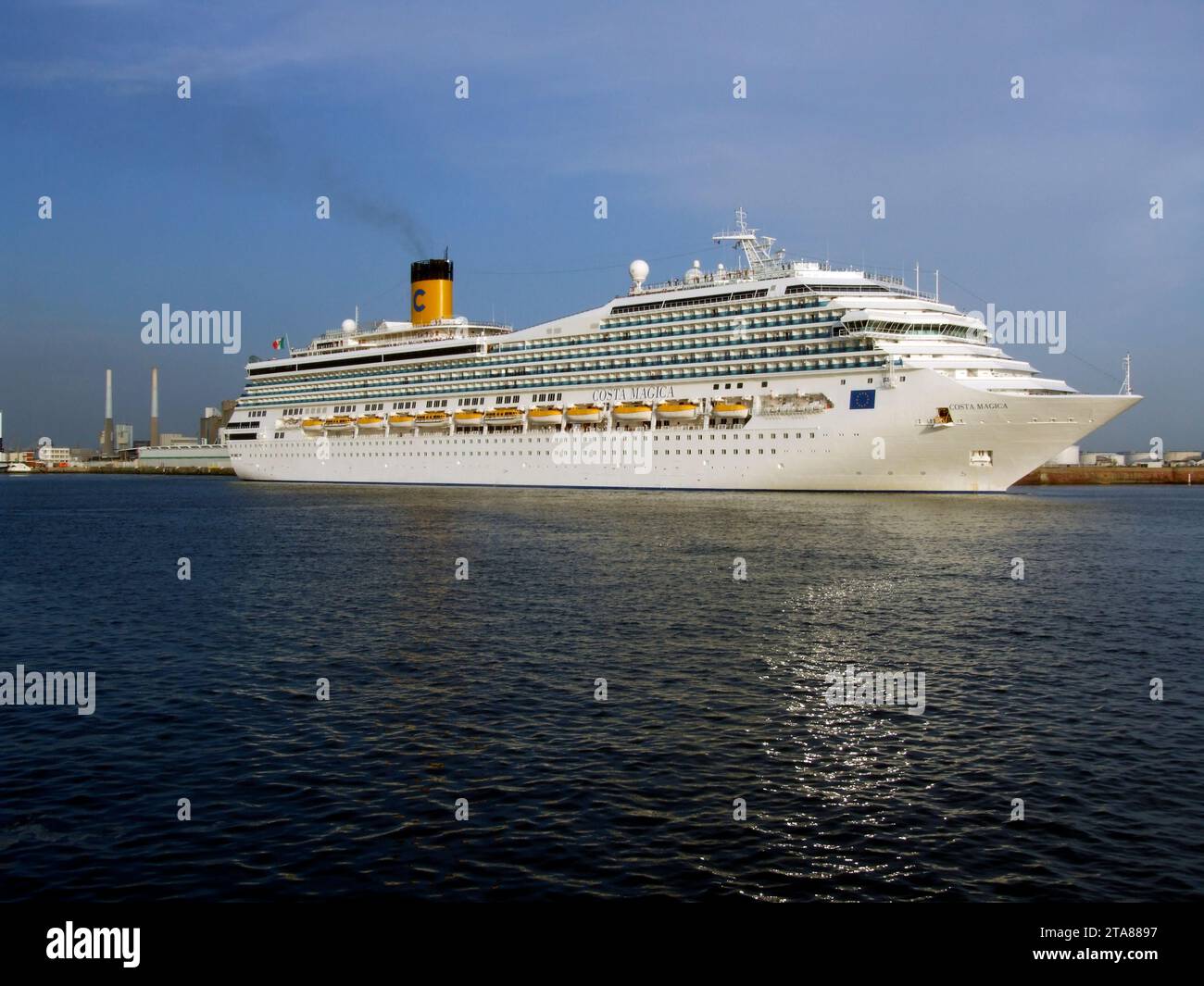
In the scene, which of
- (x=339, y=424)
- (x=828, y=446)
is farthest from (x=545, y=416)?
(x=339, y=424)

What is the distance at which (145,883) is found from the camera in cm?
1069

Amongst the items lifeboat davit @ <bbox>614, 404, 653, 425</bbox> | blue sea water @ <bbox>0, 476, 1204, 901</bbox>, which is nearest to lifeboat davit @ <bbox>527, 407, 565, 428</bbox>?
lifeboat davit @ <bbox>614, 404, 653, 425</bbox>

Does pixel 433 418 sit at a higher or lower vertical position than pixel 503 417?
higher

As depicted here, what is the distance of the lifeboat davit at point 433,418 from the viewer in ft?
317

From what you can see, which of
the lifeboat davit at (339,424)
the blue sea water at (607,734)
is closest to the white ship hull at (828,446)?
the lifeboat davit at (339,424)

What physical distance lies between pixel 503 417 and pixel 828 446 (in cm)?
3420

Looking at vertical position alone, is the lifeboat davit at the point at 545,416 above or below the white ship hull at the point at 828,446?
above

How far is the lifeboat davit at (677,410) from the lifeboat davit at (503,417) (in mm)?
16185

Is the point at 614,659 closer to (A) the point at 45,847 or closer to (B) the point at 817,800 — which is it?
(B) the point at 817,800

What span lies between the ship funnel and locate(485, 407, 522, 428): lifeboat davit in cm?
2135

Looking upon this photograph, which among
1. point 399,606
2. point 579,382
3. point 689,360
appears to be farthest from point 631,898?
point 579,382

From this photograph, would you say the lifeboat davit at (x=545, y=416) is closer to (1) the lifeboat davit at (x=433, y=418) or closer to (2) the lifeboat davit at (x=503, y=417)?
(2) the lifeboat davit at (x=503, y=417)

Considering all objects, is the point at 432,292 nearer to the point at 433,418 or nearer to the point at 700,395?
the point at 433,418

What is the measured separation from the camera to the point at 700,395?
77250 millimetres
